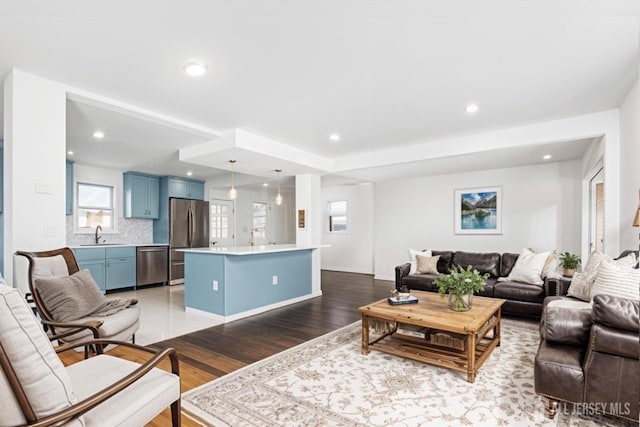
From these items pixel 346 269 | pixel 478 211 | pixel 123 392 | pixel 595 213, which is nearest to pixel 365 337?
pixel 123 392

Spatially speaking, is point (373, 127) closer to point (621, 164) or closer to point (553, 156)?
point (621, 164)

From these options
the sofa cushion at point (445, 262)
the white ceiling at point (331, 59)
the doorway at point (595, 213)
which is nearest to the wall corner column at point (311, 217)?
the white ceiling at point (331, 59)

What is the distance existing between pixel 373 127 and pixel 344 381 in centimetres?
284

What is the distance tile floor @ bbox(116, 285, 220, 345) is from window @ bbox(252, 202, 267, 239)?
136 inches

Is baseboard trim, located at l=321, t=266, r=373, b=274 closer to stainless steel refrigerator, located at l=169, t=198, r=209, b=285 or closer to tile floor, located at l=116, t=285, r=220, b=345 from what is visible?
stainless steel refrigerator, located at l=169, t=198, r=209, b=285

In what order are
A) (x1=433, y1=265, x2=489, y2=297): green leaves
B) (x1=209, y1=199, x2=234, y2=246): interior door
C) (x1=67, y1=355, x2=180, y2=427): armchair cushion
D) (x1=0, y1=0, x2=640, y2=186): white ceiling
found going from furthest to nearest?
(x1=209, y1=199, x2=234, y2=246): interior door, (x1=433, y1=265, x2=489, y2=297): green leaves, (x1=0, y1=0, x2=640, y2=186): white ceiling, (x1=67, y1=355, x2=180, y2=427): armchair cushion

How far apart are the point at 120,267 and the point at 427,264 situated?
18.3 ft

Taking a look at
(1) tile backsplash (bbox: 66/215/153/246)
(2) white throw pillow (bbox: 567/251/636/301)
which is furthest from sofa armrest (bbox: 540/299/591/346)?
(1) tile backsplash (bbox: 66/215/153/246)

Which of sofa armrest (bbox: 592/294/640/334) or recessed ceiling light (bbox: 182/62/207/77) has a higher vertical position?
recessed ceiling light (bbox: 182/62/207/77)

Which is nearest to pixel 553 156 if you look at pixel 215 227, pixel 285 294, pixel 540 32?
pixel 540 32

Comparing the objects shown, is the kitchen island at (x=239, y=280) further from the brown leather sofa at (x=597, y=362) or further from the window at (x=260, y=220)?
the window at (x=260, y=220)

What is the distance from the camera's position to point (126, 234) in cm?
698

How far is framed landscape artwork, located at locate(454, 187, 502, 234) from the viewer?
6199 millimetres

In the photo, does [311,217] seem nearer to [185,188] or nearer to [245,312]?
[245,312]
